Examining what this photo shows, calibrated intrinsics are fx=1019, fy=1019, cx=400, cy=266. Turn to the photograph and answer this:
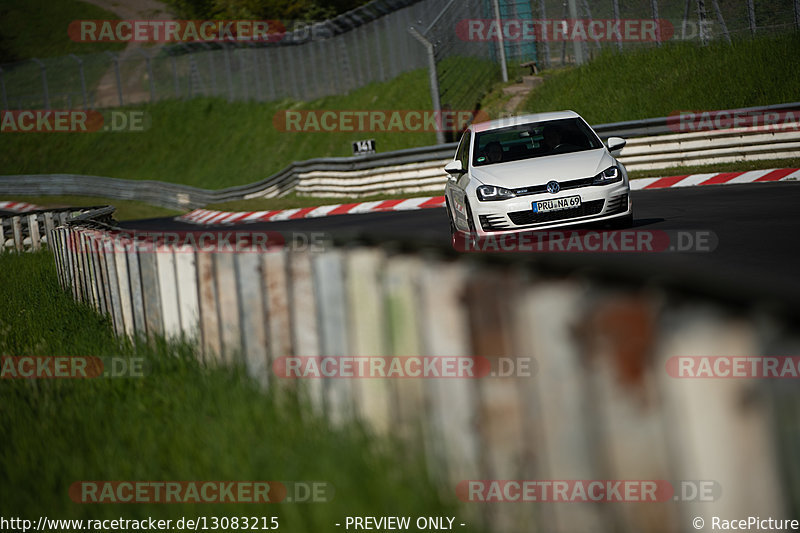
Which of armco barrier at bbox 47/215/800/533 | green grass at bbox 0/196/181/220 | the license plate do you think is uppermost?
armco barrier at bbox 47/215/800/533

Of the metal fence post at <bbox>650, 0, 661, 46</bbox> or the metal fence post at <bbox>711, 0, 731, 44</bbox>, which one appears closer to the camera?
the metal fence post at <bbox>711, 0, 731, 44</bbox>

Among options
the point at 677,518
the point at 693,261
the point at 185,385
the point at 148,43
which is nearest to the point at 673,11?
the point at 693,261

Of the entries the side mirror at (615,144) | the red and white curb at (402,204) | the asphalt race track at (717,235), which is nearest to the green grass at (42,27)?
the red and white curb at (402,204)

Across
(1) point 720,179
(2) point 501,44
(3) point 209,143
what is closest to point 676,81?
(2) point 501,44

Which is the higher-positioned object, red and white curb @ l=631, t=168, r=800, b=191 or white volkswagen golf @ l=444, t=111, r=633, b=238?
white volkswagen golf @ l=444, t=111, r=633, b=238

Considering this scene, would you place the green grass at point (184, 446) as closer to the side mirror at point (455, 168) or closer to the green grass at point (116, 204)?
the side mirror at point (455, 168)

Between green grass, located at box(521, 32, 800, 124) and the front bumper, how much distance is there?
525 inches

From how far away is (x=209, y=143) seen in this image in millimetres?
60344

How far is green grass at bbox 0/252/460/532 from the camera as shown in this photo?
143 inches

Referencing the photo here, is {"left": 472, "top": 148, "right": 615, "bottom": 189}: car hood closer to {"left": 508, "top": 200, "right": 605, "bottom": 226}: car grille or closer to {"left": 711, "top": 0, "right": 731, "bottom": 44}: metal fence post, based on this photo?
{"left": 508, "top": 200, "right": 605, "bottom": 226}: car grille

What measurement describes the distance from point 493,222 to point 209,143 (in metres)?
50.4

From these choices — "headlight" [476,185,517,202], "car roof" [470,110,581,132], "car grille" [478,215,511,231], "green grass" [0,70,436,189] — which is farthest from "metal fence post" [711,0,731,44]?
"car grille" [478,215,511,231]

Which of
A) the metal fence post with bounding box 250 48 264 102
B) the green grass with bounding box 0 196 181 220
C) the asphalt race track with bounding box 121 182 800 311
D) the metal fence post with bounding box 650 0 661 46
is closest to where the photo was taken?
the asphalt race track with bounding box 121 182 800 311

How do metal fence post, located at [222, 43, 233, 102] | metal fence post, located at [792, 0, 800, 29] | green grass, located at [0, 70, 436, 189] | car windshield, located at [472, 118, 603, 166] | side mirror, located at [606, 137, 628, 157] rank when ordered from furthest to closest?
1. metal fence post, located at [222, 43, 233, 102]
2. green grass, located at [0, 70, 436, 189]
3. metal fence post, located at [792, 0, 800, 29]
4. car windshield, located at [472, 118, 603, 166]
5. side mirror, located at [606, 137, 628, 157]
